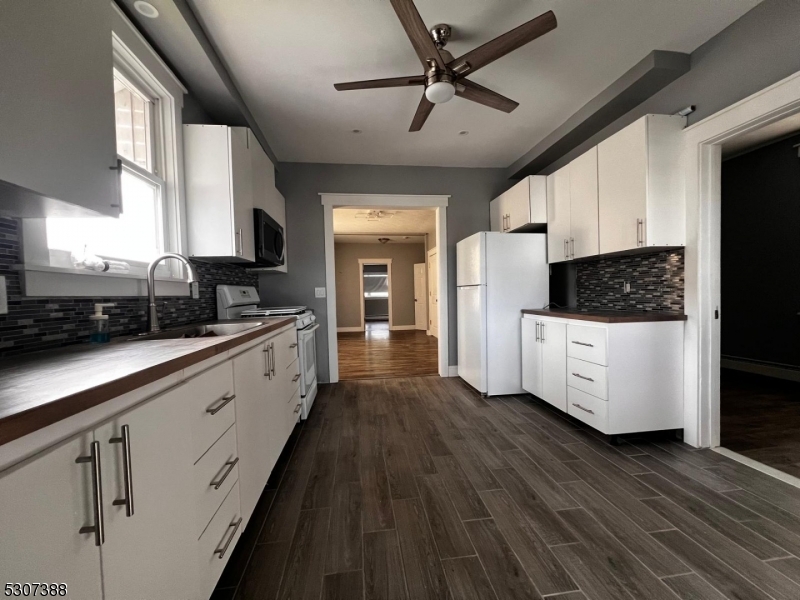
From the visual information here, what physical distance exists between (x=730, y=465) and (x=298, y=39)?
354 cm

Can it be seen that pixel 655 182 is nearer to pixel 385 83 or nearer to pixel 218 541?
pixel 385 83

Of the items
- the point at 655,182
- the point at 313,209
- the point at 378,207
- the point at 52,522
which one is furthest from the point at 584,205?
the point at 52,522

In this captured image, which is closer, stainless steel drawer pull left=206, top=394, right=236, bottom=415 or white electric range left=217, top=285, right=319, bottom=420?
stainless steel drawer pull left=206, top=394, right=236, bottom=415

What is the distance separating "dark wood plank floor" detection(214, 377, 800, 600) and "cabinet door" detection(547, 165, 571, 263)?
1591 millimetres

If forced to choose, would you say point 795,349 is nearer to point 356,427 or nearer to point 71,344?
point 356,427

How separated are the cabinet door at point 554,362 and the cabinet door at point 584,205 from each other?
67 centimetres

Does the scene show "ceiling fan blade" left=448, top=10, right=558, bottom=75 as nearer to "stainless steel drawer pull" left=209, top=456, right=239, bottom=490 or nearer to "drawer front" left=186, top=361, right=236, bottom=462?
"drawer front" left=186, top=361, right=236, bottom=462

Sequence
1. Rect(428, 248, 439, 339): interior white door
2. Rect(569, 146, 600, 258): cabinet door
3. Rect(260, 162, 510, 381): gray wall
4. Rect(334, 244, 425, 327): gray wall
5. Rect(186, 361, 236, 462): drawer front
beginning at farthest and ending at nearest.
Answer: Rect(334, 244, 425, 327): gray wall, Rect(428, 248, 439, 339): interior white door, Rect(260, 162, 510, 381): gray wall, Rect(569, 146, 600, 258): cabinet door, Rect(186, 361, 236, 462): drawer front

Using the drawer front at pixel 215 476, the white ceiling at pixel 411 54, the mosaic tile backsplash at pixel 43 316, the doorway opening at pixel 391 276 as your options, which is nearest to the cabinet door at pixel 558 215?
the white ceiling at pixel 411 54

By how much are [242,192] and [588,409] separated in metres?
2.90

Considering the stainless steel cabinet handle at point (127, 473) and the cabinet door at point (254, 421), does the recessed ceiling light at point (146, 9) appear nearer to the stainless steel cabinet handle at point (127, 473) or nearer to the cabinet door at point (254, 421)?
the cabinet door at point (254, 421)

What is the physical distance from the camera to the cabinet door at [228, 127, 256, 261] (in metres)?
2.20

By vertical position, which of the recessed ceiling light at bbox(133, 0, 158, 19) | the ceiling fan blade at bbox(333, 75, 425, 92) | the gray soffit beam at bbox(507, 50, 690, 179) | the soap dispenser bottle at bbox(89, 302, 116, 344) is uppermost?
the gray soffit beam at bbox(507, 50, 690, 179)

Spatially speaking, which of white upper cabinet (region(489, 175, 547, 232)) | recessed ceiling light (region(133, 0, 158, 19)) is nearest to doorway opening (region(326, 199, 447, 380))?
white upper cabinet (region(489, 175, 547, 232))
